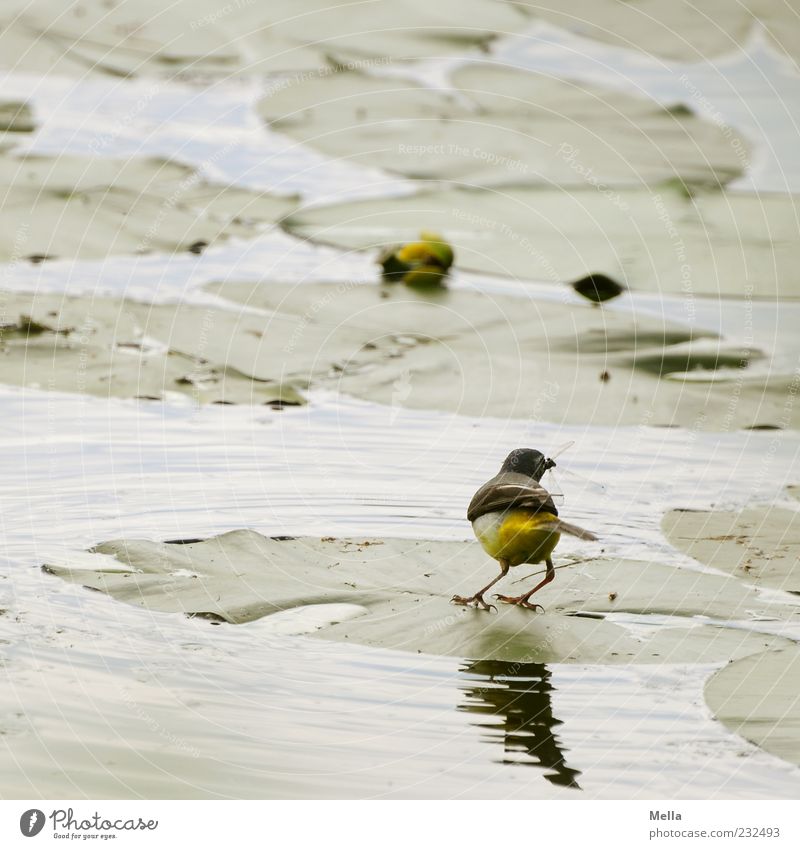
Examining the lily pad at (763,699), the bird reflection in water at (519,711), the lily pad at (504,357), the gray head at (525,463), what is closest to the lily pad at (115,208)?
the lily pad at (504,357)

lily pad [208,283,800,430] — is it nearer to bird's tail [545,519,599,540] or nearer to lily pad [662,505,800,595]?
lily pad [662,505,800,595]

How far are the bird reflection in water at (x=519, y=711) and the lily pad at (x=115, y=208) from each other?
4.37 m

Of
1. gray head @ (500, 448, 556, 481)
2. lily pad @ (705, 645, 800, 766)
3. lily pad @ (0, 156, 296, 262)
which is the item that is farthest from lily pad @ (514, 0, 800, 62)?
lily pad @ (705, 645, 800, 766)

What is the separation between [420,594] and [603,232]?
4799 millimetres

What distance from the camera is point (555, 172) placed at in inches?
363

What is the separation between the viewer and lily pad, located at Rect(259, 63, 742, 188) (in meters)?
9.16

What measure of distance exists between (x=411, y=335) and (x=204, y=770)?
3.75 metres

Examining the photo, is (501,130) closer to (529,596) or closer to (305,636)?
(529,596)

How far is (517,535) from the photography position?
11.0ft

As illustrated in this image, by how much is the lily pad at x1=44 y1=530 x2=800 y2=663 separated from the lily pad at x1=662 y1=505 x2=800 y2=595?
0.14 meters

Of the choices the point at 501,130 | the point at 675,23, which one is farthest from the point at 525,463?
the point at 675,23

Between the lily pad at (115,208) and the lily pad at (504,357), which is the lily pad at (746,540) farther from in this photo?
the lily pad at (115,208)

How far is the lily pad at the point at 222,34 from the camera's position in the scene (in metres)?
11.2
